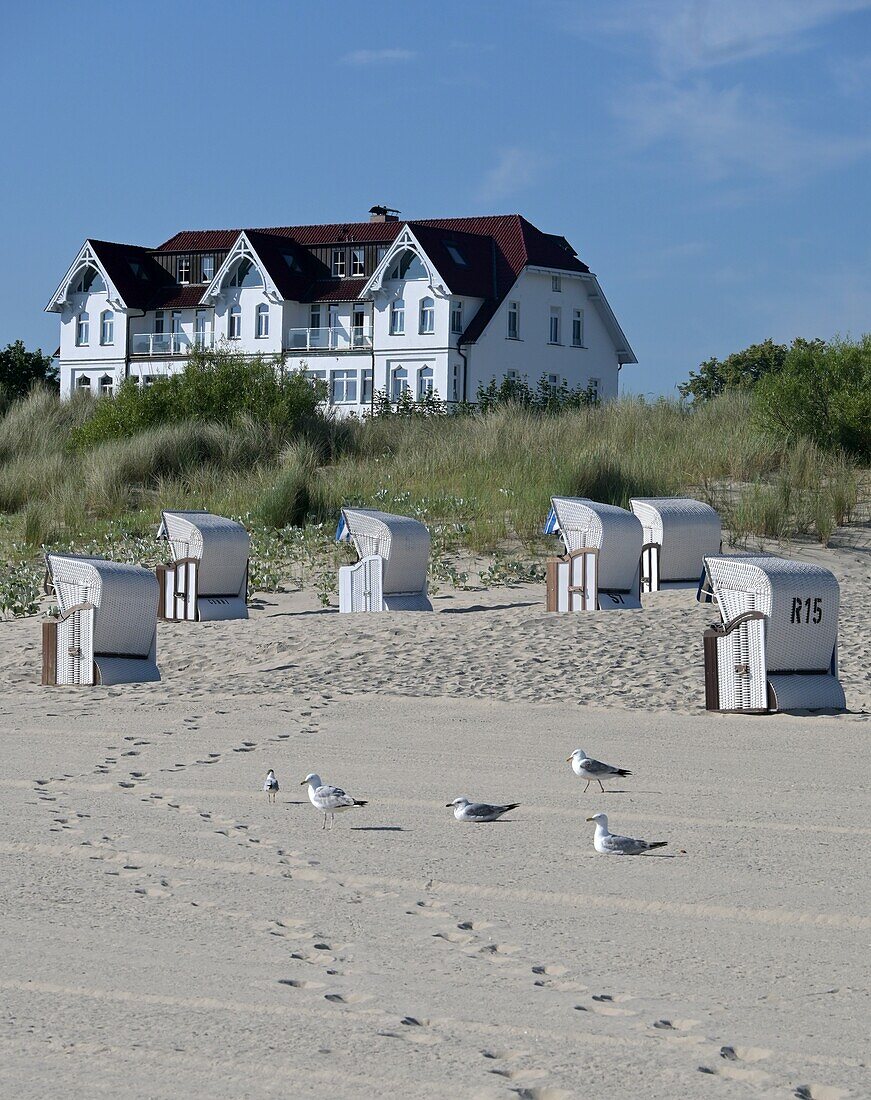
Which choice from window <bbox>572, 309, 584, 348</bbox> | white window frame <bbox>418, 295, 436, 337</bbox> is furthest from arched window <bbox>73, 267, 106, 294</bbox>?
window <bbox>572, 309, 584, 348</bbox>

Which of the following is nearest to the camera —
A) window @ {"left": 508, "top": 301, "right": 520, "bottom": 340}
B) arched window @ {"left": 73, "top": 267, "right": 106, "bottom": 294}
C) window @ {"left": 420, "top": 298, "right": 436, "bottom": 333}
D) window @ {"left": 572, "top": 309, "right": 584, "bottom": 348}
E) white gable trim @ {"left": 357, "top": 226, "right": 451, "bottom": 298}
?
white gable trim @ {"left": 357, "top": 226, "right": 451, "bottom": 298}

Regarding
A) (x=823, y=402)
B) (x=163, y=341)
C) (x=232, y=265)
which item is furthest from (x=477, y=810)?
(x=163, y=341)

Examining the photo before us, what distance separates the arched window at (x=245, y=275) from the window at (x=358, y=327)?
3.85 meters

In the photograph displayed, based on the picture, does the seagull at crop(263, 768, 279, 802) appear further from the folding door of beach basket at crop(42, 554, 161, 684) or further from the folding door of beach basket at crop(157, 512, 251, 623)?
the folding door of beach basket at crop(157, 512, 251, 623)

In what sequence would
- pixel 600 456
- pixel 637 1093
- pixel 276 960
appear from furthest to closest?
1. pixel 600 456
2. pixel 276 960
3. pixel 637 1093

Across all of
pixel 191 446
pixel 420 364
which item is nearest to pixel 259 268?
pixel 420 364

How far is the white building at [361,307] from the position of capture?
2168 inches

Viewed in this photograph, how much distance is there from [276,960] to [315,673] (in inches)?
284

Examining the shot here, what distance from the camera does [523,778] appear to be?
8141 mm

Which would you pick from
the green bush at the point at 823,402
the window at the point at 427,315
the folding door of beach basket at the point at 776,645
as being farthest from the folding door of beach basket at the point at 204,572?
the window at the point at 427,315

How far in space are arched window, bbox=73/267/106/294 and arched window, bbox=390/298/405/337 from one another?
1365 cm

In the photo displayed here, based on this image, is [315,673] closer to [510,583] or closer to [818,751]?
[818,751]

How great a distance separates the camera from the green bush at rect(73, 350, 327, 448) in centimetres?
2997

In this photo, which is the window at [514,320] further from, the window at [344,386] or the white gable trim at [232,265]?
the white gable trim at [232,265]
